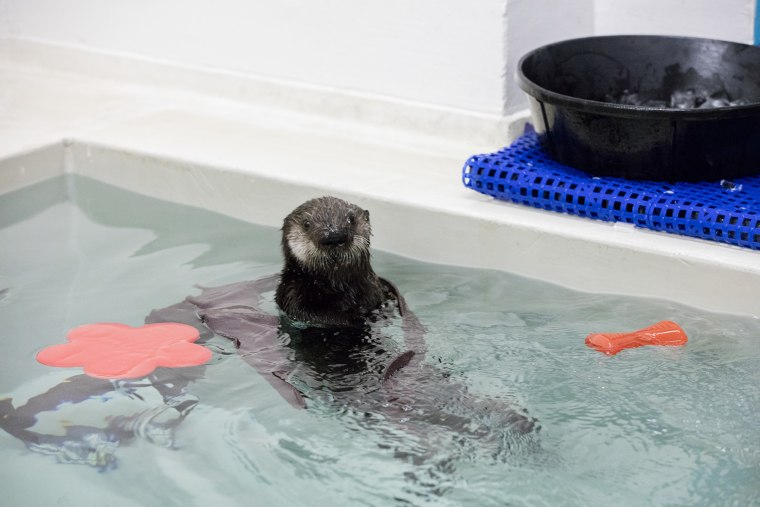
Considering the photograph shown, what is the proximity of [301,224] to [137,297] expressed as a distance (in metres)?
1.03

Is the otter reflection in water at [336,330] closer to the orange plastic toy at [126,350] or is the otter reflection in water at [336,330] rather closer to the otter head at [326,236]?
the otter head at [326,236]

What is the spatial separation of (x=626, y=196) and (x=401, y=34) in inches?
69.6

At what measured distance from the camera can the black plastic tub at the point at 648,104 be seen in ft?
14.7

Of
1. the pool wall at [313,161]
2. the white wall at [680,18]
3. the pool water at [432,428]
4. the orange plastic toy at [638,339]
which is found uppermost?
the white wall at [680,18]

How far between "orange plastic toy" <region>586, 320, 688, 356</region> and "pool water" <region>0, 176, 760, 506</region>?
5 centimetres

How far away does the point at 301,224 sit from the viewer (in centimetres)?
403

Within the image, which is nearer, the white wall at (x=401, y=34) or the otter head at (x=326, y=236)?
the otter head at (x=326, y=236)

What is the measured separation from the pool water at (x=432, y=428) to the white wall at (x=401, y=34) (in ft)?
4.21

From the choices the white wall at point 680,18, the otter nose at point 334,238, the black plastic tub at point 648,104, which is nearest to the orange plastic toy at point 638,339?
the black plastic tub at point 648,104

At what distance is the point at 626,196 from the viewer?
4523mm

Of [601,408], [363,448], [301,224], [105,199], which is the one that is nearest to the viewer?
[363,448]

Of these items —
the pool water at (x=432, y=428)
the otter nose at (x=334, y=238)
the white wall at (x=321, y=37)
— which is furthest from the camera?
the white wall at (x=321, y=37)

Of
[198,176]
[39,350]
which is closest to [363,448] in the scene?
[39,350]

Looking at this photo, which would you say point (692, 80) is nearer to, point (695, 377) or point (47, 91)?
point (695, 377)
